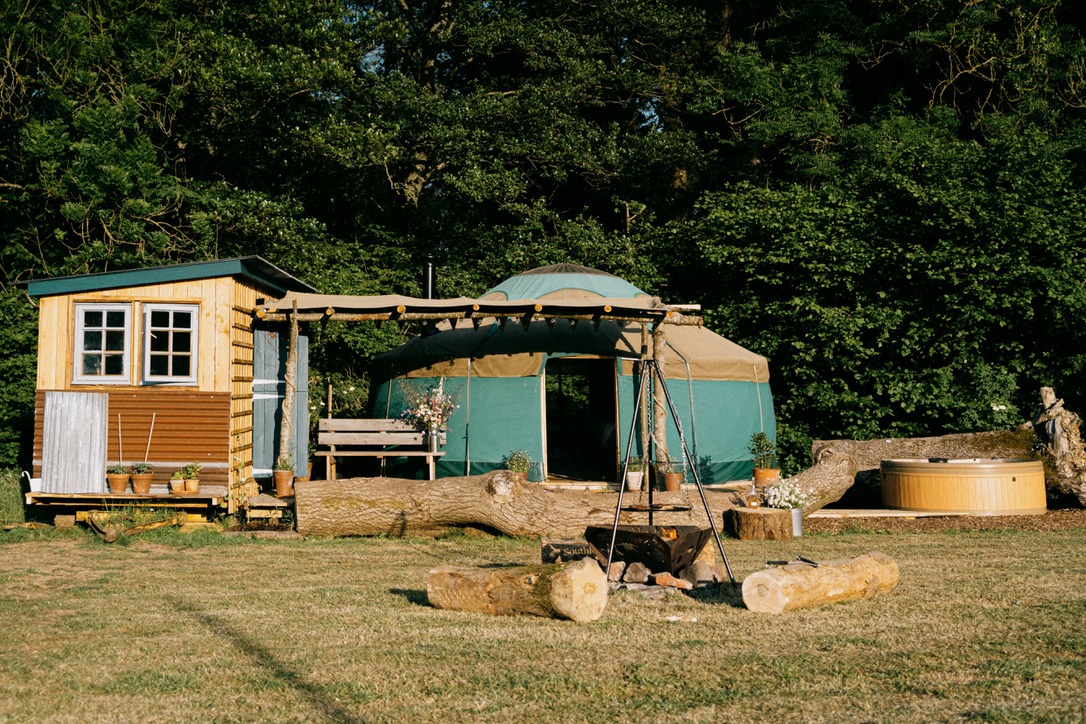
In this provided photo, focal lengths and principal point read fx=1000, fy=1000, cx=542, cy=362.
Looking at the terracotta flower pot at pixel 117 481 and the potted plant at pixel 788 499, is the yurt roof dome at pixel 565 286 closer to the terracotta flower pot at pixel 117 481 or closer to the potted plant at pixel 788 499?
the potted plant at pixel 788 499

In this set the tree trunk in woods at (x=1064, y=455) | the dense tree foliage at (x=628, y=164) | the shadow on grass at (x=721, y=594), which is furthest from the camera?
the dense tree foliage at (x=628, y=164)

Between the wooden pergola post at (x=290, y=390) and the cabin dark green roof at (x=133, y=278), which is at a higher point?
the cabin dark green roof at (x=133, y=278)

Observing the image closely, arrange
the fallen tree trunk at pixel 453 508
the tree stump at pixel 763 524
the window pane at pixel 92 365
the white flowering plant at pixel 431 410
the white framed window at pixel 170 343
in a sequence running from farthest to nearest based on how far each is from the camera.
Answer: the white flowering plant at pixel 431 410, the window pane at pixel 92 365, the white framed window at pixel 170 343, the tree stump at pixel 763 524, the fallen tree trunk at pixel 453 508

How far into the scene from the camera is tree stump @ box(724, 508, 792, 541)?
942cm

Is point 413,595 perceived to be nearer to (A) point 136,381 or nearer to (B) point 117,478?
(B) point 117,478

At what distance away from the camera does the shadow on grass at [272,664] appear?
4.14 m

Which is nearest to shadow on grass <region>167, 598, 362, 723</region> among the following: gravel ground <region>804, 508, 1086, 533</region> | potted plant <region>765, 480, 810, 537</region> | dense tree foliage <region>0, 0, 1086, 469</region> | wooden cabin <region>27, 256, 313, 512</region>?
wooden cabin <region>27, 256, 313, 512</region>

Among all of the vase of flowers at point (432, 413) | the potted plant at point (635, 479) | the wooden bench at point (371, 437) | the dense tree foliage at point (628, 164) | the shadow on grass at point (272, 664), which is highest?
the dense tree foliage at point (628, 164)

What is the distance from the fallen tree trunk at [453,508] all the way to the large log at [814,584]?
2773 mm

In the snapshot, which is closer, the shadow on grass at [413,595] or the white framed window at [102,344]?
the shadow on grass at [413,595]

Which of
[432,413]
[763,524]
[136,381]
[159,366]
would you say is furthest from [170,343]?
[763,524]

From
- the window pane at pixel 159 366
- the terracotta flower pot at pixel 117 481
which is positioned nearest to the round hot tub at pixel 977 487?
the window pane at pixel 159 366

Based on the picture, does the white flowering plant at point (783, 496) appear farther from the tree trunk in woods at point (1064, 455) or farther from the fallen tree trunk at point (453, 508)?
the tree trunk in woods at point (1064, 455)

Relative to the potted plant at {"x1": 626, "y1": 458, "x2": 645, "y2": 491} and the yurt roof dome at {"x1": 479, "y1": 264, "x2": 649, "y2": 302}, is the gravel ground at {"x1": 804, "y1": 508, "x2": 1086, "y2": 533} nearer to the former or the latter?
the potted plant at {"x1": 626, "y1": 458, "x2": 645, "y2": 491}
